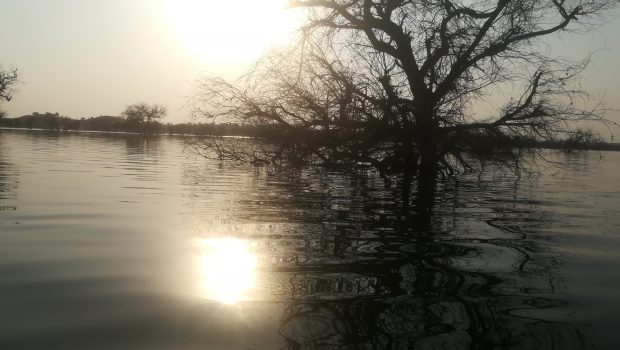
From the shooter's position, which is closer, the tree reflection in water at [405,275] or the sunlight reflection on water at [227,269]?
the tree reflection in water at [405,275]

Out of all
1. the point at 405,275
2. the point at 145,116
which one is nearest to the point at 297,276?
the point at 405,275

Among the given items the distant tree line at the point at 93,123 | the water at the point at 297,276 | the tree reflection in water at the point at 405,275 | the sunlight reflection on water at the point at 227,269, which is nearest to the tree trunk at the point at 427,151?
the tree reflection in water at the point at 405,275

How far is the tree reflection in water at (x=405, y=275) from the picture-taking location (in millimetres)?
3549

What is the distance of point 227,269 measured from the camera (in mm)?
5117

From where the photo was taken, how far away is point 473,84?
18.6 m

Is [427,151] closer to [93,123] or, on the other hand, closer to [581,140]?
[581,140]

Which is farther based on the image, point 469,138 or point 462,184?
point 469,138

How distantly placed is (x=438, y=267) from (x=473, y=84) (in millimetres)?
14552

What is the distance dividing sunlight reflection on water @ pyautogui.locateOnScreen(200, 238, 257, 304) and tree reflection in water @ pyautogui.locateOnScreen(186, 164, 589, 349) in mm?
159

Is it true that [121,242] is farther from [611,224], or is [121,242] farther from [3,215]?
[611,224]

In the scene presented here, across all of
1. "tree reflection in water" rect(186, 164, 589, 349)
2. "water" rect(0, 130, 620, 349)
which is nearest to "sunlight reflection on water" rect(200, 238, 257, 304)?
"water" rect(0, 130, 620, 349)

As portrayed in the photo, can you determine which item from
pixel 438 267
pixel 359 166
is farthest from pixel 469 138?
pixel 438 267

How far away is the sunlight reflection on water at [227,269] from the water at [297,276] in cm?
2

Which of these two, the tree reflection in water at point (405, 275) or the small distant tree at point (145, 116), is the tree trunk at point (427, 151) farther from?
the small distant tree at point (145, 116)
